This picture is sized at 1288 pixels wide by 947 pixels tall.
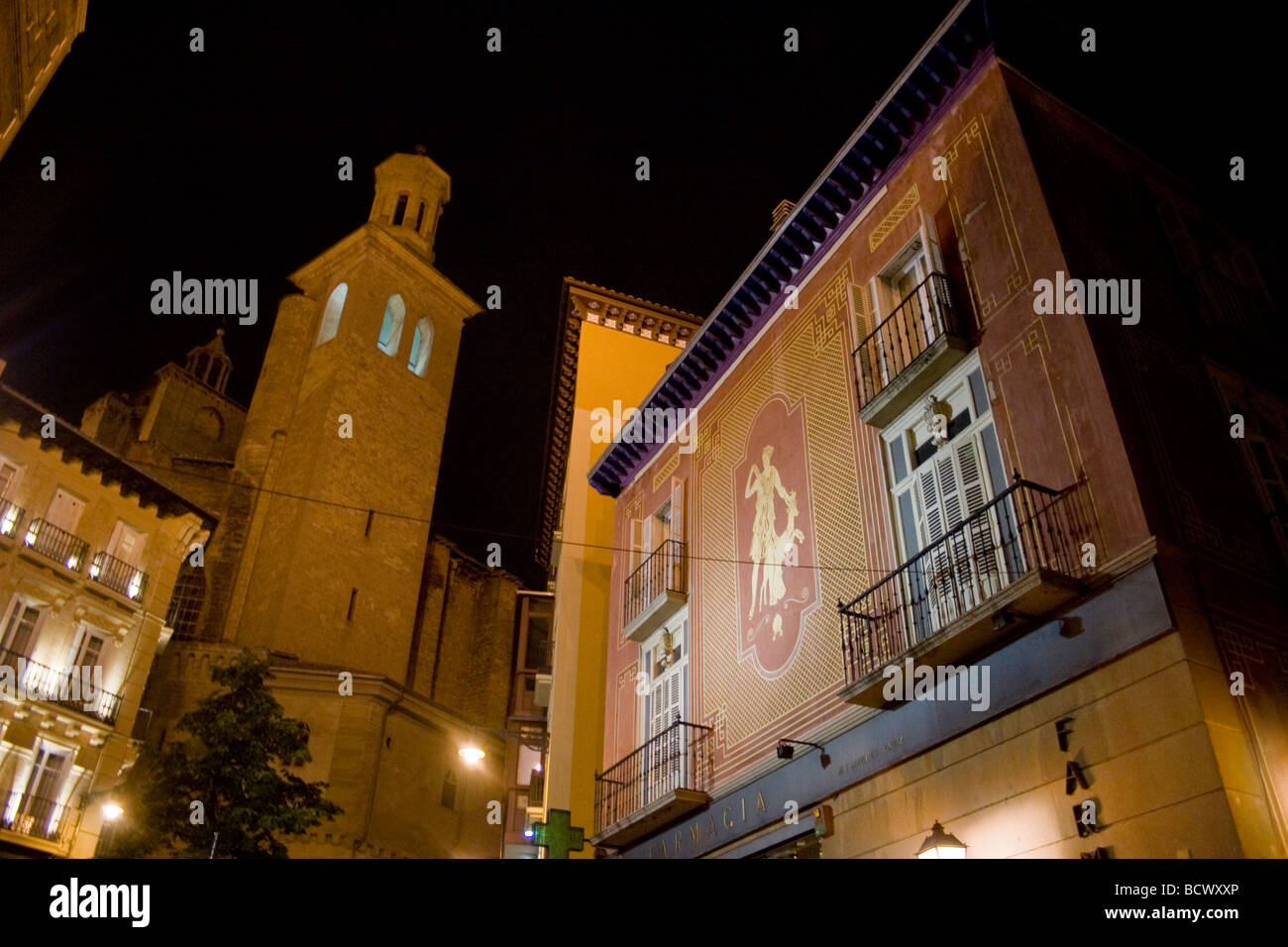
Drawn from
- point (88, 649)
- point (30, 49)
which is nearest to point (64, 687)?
point (88, 649)

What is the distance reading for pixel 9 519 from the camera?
26.7 meters

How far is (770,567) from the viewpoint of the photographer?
13.7m

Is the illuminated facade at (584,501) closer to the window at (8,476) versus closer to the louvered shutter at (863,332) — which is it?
the louvered shutter at (863,332)

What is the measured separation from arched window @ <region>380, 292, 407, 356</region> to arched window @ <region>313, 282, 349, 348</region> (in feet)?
6.36

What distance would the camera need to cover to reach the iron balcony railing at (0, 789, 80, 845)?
24891mm

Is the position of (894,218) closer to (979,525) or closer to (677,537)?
(979,525)

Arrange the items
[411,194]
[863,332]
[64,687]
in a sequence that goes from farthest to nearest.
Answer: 1. [411,194]
2. [64,687]
3. [863,332]

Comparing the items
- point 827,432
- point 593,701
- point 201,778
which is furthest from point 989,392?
point 201,778

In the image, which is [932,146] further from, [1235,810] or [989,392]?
[1235,810]

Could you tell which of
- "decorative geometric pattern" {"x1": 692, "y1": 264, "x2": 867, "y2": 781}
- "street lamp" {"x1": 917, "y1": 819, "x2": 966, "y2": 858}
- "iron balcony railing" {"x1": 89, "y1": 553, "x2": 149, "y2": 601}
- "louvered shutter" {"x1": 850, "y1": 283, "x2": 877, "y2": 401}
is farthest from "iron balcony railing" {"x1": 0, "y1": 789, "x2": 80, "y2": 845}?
"street lamp" {"x1": 917, "y1": 819, "x2": 966, "y2": 858}

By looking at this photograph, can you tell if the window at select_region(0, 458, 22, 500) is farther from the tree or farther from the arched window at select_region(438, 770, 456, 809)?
Result: the arched window at select_region(438, 770, 456, 809)

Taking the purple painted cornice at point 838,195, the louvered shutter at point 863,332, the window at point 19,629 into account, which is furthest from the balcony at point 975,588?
the window at point 19,629

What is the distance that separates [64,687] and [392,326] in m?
22.8

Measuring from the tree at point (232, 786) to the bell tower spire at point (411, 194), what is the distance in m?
32.1
